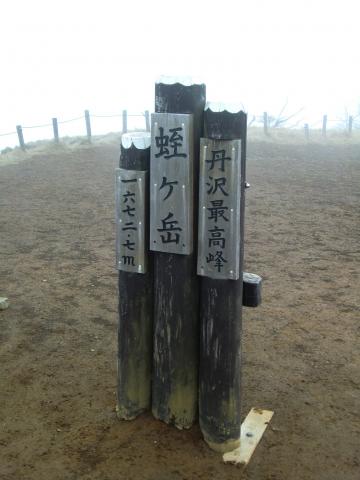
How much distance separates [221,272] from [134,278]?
1.81 ft

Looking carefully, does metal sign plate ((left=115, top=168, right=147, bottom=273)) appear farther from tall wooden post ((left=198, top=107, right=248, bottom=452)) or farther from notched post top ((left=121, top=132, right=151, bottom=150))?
tall wooden post ((left=198, top=107, right=248, bottom=452))

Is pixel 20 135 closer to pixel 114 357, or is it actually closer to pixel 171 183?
pixel 114 357

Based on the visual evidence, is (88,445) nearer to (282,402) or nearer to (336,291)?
(282,402)

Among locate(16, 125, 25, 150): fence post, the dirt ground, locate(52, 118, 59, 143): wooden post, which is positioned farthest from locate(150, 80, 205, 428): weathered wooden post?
locate(52, 118, 59, 143): wooden post

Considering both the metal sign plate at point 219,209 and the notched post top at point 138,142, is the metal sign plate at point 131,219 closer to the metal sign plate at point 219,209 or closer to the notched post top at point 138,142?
the notched post top at point 138,142

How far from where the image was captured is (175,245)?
284 cm

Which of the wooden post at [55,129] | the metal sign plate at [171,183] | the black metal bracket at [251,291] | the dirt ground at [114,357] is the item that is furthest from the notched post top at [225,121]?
the wooden post at [55,129]

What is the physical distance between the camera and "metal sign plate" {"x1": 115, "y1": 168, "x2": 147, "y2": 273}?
290cm

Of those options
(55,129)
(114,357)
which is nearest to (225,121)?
(114,357)

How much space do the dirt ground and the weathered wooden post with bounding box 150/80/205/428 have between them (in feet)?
0.91

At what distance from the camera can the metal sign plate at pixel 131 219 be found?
290 centimetres

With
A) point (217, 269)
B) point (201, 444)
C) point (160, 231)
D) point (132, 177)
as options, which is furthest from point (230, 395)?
point (132, 177)

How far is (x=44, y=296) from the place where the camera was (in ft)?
17.5

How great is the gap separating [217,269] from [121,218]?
2.08 feet
